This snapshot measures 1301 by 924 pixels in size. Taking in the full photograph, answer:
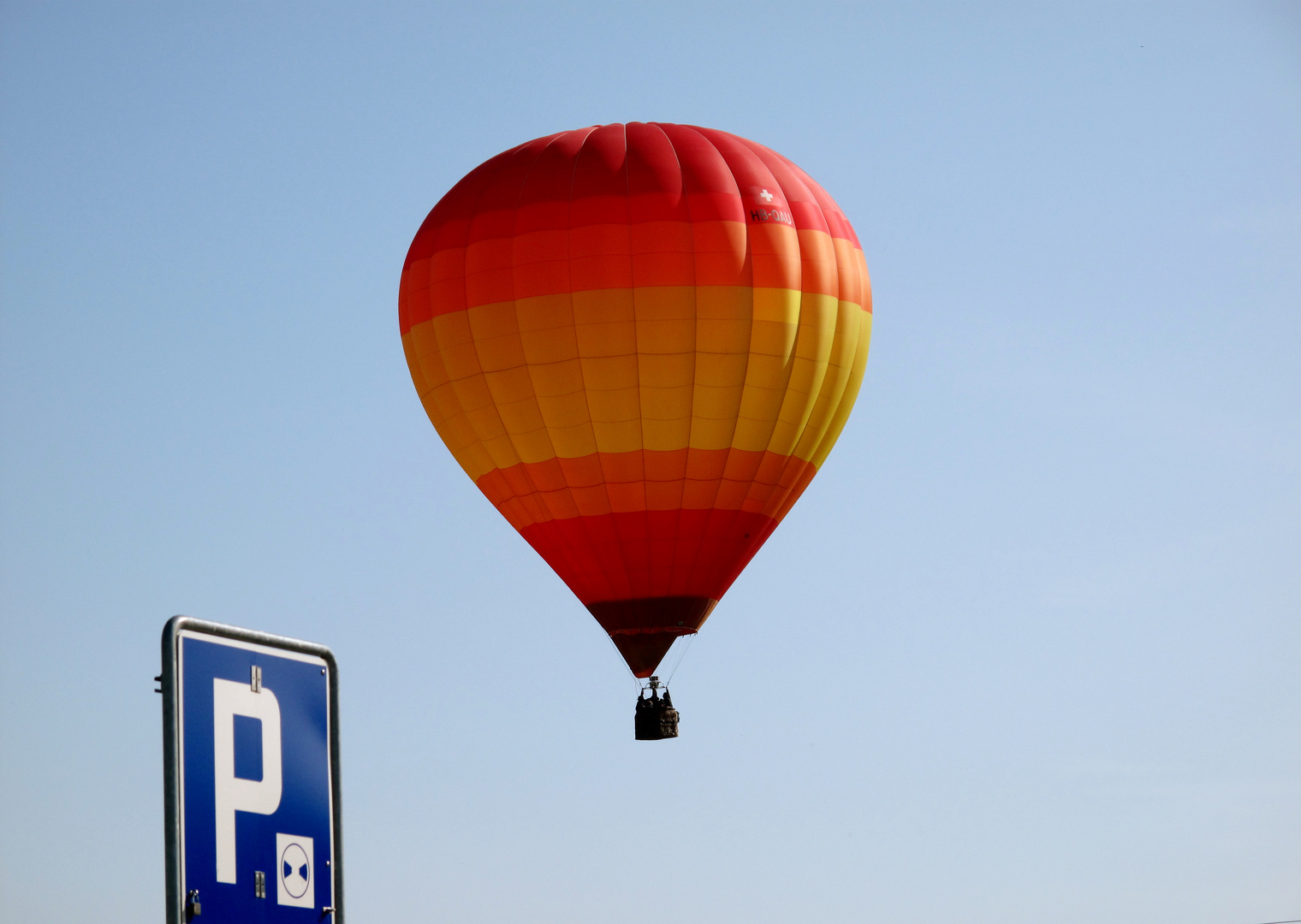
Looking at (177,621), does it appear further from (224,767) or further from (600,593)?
(600,593)

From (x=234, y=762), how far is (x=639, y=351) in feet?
68.5

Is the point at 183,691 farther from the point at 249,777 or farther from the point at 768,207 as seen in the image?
the point at 768,207

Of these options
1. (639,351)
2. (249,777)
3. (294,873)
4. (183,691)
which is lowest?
(294,873)

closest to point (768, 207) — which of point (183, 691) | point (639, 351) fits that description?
point (639, 351)

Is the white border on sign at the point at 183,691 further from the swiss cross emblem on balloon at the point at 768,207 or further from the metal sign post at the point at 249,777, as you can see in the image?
the swiss cross emblem on balloon at the point at 768,207

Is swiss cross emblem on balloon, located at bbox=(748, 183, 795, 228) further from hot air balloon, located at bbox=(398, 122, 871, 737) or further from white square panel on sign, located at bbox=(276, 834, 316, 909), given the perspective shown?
white square panel on sign, located at bbox=(276, 834, 316, 909)

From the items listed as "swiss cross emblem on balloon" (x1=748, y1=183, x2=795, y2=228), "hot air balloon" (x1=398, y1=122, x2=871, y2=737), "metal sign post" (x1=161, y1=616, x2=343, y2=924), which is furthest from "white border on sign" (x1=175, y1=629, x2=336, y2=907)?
"swiss cross emblem on balloon" (x1=748, y1=183, x2=795, y2=228)

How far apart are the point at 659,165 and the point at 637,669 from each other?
7.33 meters

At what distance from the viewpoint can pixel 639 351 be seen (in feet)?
78.4

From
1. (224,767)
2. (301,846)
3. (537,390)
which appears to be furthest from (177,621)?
(537,390)

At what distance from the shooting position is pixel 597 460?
24344mm

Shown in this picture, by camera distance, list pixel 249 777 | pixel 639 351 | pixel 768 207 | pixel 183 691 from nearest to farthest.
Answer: pixel 183 691
pixel 249 777
pixel 639 351
pixel 768 207

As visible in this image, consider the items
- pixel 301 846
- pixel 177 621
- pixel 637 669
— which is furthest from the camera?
pixel 637 669

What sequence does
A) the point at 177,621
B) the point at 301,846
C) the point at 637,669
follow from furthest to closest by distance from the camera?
the point at 637,669 → the point at 301,846 → the point at 177,621
